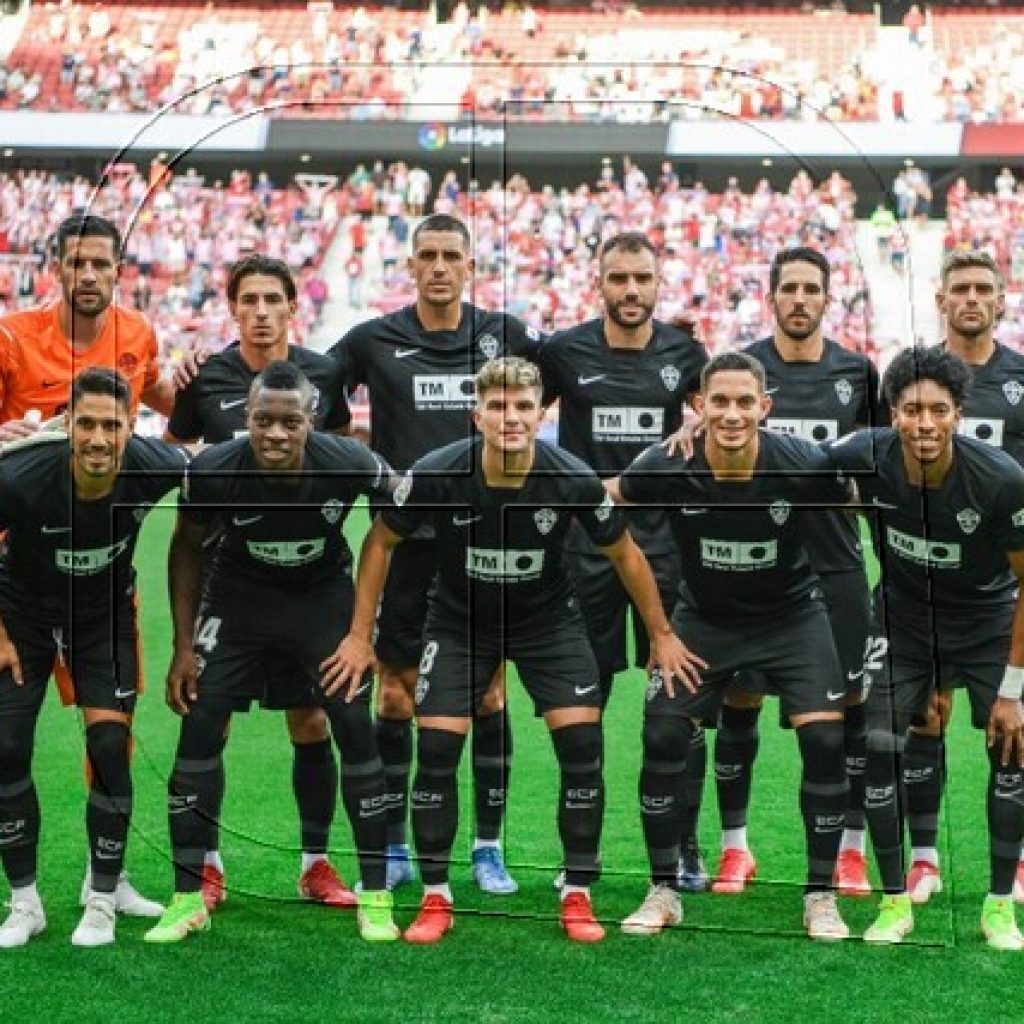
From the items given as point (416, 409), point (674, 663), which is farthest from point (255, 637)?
point (674, 663)

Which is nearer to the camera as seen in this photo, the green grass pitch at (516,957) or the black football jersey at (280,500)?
the green grass pitch at (516,957)

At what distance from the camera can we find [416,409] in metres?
6.16

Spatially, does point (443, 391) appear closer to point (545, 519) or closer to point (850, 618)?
point (545, 519)

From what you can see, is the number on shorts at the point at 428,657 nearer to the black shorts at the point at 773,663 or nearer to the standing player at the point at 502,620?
the standing player at the point at 502,620

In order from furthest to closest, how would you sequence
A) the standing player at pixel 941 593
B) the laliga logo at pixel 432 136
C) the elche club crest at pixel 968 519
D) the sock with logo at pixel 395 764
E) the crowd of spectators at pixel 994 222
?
the laliga logo at pixel 432 136 < the crowd of spectators at pixel 994 222 < the sock with logo at pixel 395 764 < the elche club crest at pixel 968 519 < the standing player at pixel 941 593

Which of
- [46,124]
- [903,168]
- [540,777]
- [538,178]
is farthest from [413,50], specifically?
[540,777]

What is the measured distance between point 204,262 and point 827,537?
760 inches

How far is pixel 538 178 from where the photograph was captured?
2977 centimetres

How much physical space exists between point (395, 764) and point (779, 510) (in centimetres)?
179

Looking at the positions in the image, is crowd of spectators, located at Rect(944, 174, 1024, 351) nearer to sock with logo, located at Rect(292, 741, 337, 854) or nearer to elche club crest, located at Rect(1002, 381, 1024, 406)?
elche club crest, located at Rect(1002, 381, 1024, 406)

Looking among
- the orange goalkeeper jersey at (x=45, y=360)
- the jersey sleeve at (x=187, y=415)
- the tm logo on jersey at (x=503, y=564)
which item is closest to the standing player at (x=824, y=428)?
the tm logo on jersey at (x=503, y=564)

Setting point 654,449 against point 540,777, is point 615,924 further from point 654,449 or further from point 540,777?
point 540,777

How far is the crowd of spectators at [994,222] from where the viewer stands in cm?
2628

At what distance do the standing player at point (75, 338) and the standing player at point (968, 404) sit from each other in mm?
2662
